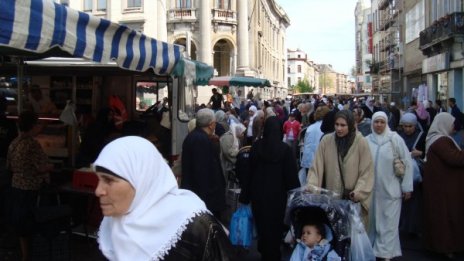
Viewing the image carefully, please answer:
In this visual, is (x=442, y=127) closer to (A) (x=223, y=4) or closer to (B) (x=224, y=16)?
(B) (x=224, y=16)

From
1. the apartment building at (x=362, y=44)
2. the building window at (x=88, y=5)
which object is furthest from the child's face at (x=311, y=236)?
the apartment building at (x=362, y=44)

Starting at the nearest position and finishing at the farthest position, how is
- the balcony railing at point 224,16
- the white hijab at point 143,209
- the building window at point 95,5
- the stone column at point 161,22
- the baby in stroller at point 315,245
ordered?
the white hijab at point 143,209
the baby in stroller at point 315,245
the stone column at point 161,22
the building window at point 95,5
the balcony railing at point 224,16

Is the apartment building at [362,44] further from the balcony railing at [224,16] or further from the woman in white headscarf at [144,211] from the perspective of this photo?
the woman in white headscarf at [144,211]

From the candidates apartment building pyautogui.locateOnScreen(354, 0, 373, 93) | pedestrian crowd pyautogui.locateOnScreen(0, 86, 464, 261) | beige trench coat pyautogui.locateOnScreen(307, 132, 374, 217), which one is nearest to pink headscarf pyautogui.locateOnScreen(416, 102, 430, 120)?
pedestrian crowd pyautogui.locateOnScreen(0, 86, 464, 261)

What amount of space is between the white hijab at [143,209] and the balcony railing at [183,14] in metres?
48.8

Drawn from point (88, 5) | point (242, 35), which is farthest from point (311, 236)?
point (242, 35)

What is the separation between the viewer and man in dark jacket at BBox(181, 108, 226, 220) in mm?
6254

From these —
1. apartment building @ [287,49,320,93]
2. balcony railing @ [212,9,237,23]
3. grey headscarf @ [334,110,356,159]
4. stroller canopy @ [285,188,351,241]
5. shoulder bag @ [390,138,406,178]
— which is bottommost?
stroller canopy @ [285,188,351,241]

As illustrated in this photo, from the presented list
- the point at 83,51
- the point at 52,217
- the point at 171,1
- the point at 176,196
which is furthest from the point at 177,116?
the point at 171,1

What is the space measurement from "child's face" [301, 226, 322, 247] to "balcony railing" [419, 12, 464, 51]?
801 inches

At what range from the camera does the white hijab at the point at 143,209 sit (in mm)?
2297

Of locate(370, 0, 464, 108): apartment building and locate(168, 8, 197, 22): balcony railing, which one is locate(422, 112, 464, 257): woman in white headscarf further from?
locate(168, 8, 197, 22): balcony railing

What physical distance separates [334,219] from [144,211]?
2.81m

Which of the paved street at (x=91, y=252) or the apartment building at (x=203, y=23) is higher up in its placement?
the apartment building at (x=203, y=23)
